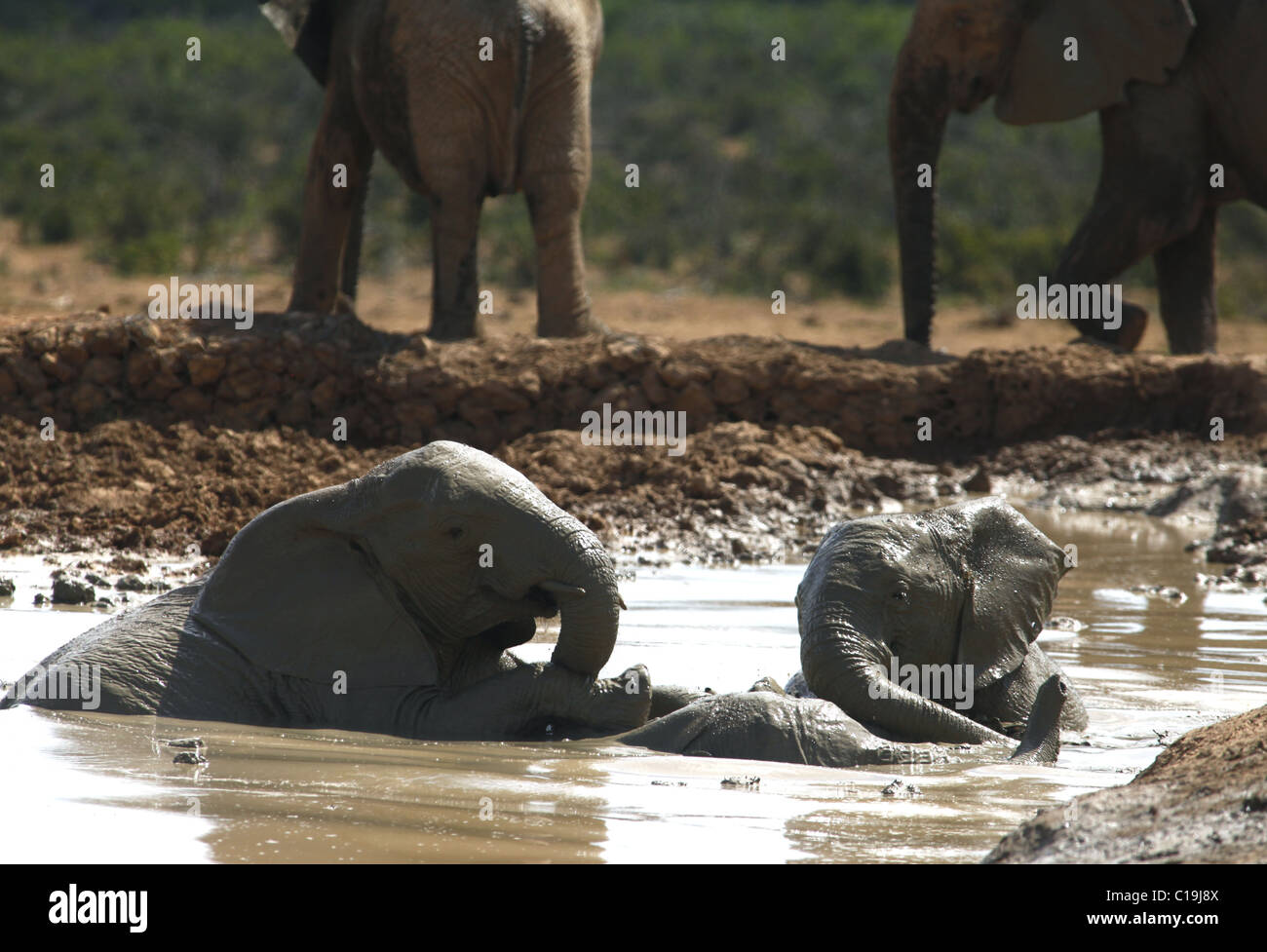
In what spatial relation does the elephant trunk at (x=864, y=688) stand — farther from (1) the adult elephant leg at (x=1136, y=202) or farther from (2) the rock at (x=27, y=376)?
(1) the adult elephant leg at (x=1136, y=202)

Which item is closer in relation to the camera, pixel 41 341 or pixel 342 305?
pixel 41 341

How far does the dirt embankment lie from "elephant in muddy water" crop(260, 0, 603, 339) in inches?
20.2

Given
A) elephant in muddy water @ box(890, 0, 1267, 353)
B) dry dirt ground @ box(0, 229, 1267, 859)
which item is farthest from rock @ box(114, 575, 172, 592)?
elephant in muddy water @ box(890, 0, 1267, 353)

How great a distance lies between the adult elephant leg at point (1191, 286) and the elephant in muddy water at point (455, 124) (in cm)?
413

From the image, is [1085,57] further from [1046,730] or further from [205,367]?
[1046,730]

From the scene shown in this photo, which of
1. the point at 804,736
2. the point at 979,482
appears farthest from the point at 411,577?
the point at 979,482

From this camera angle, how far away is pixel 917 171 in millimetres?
12055

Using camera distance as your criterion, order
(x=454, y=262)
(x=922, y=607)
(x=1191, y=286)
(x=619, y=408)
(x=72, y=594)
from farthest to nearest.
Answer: (x=1191, y=286) → (x=454, y=262) → (x=619, y=408) → (x=72, y=594) → (x=922, y=607)

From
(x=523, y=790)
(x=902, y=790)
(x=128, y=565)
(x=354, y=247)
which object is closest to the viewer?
(x=523, y=790)

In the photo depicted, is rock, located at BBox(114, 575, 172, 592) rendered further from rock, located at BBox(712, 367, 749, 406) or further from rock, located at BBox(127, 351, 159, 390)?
rock, located at BBox(712, 367, 749, 406)

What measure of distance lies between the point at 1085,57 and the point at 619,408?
4.13 m

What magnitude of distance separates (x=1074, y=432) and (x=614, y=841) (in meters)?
8.36

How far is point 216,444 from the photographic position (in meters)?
9.32
